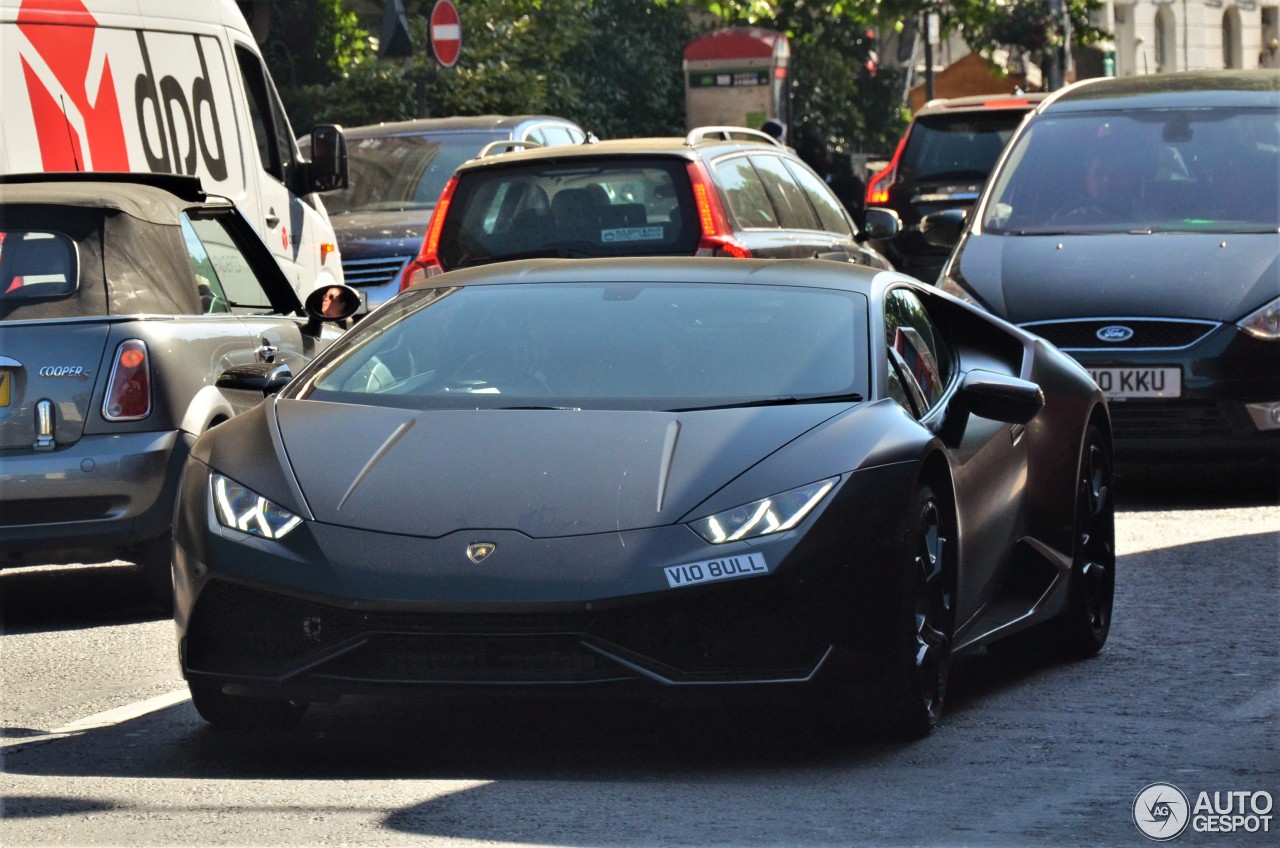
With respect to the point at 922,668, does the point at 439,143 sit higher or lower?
lower

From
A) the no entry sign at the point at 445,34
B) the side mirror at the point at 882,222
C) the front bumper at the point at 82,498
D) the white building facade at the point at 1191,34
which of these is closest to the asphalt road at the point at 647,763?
the front bumper at the point at 82,498

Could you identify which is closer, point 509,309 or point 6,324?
point 509,309

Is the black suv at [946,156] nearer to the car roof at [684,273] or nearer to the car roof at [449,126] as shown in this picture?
the car roof at [449,126]

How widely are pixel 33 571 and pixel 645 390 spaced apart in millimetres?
4698

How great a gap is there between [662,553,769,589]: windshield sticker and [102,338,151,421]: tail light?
328 cm

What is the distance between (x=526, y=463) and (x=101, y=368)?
2.82m

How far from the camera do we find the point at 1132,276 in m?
11.0

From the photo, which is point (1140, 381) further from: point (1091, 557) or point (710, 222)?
point (1091, 557)

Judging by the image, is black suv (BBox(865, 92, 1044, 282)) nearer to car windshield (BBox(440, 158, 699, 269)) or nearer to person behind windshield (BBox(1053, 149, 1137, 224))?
person behind windshield (BBox(1053, 149, 1137, 224))

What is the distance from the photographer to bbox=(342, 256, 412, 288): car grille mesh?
1695 centimetres

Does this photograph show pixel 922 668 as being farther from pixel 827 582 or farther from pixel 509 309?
pixel 509 309

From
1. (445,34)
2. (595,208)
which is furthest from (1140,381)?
(445,34)

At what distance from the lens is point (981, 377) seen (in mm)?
6609

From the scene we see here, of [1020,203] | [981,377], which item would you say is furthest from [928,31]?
[981,377]
